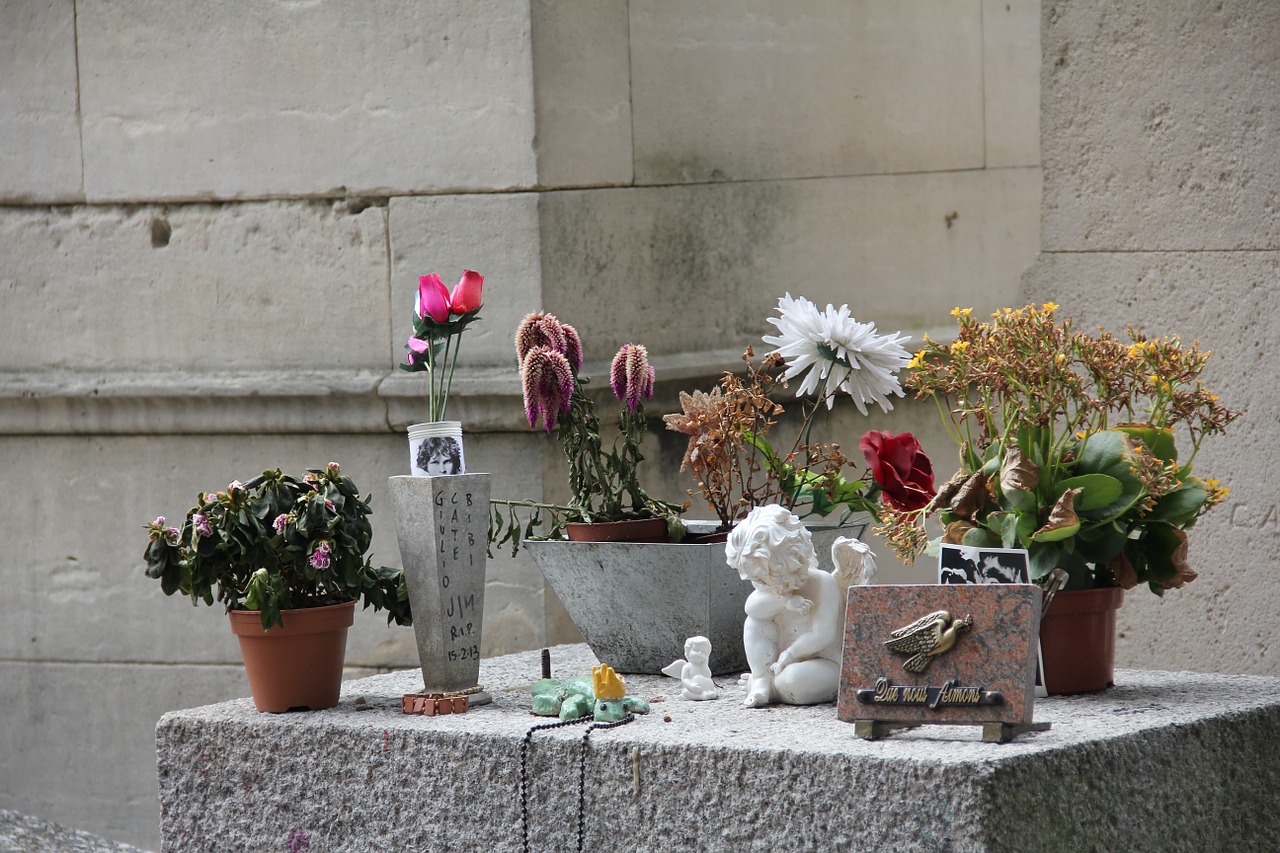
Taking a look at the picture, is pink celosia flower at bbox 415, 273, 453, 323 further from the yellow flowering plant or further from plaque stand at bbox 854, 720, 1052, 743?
plaque stand at bbox 854, 720, 1052, 743

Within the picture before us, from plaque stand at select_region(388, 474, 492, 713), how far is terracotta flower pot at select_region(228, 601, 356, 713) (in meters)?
0.12

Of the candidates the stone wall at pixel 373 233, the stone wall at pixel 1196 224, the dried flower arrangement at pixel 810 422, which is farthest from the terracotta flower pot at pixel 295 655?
the stone wall at pixel 1196 224

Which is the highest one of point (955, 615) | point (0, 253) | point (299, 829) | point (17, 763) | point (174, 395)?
point (0, 253)

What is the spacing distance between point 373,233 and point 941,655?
6.71 feet

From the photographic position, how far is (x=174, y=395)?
354 centimetres

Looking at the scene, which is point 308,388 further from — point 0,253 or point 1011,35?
point 1011,35

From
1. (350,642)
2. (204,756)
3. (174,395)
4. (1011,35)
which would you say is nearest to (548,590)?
(350,642)

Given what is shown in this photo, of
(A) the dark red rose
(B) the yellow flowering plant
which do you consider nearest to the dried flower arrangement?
(A) the dark red rose

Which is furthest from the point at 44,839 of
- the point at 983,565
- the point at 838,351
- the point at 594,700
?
the point at 983,565

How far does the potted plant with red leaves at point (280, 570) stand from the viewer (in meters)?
2.17

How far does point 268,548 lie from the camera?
217 cm

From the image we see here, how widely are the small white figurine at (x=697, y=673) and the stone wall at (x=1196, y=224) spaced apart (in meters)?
1.61

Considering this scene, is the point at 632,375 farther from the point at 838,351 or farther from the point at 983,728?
the point at 983,728

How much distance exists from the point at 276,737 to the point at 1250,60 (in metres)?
2.41
